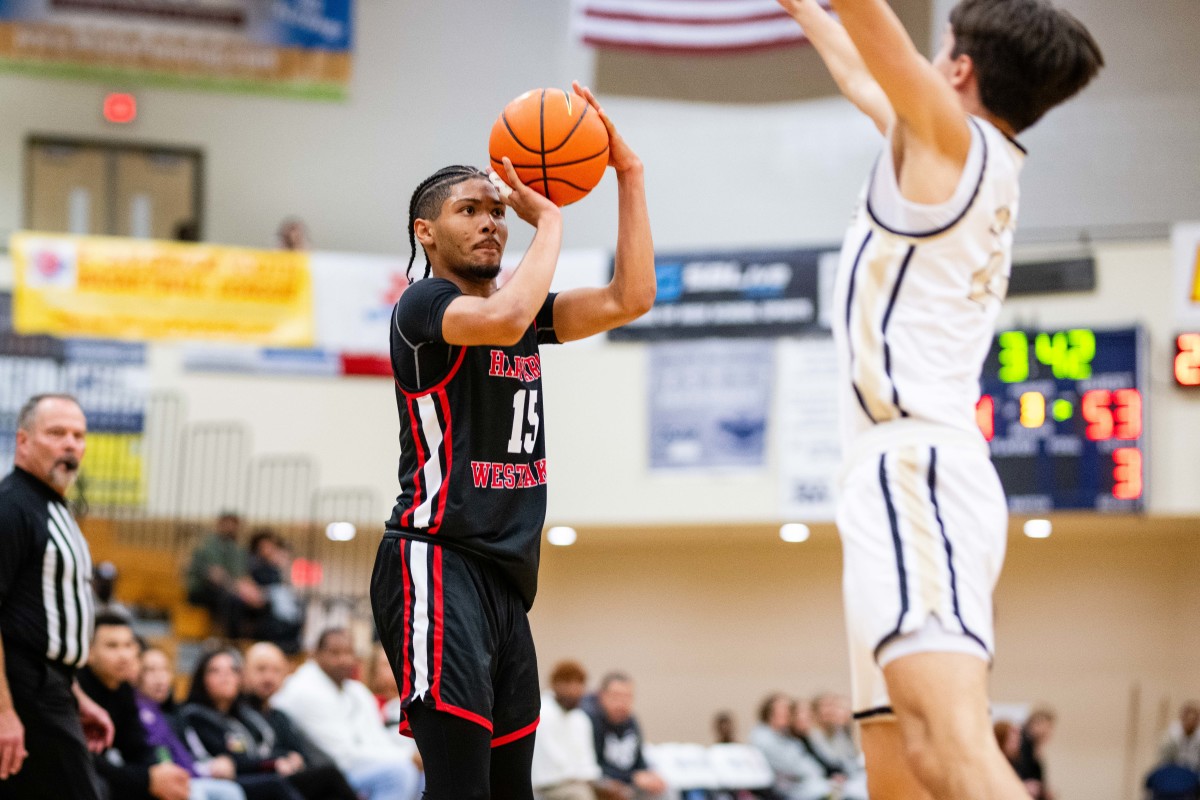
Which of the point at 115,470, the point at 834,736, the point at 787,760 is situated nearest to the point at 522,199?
the point at 787,760

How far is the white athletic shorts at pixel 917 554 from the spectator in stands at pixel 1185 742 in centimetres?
1409

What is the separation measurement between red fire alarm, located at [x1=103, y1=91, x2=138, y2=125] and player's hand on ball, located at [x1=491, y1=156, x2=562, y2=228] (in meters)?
16.8

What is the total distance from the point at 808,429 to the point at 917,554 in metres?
13.2

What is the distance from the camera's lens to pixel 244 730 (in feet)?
33.2

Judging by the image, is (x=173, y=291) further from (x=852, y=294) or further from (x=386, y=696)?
(x=852, y=294)

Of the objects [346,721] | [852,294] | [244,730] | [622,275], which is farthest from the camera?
[346,721]

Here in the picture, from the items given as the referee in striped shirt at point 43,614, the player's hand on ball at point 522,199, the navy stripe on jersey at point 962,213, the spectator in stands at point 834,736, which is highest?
the player's hand on ball at point 522,199

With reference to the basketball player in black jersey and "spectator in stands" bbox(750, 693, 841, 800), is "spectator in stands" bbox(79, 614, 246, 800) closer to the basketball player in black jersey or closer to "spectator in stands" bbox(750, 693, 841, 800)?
the basketball player in black jersey

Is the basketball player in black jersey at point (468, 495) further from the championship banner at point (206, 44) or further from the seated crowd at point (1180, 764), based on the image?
the championship banner at point (206, 44)

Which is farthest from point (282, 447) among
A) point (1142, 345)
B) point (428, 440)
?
point (428, 440)

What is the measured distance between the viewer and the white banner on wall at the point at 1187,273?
605 inches

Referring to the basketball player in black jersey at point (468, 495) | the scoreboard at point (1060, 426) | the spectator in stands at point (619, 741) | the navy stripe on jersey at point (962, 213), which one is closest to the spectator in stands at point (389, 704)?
the spectator in stands at point (619, 741)

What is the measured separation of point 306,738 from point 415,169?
10949mm

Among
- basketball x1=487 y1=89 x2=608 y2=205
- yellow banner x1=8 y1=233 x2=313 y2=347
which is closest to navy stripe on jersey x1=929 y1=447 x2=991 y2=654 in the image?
basketball x1=487 y1=89 x2=608 y2=205
